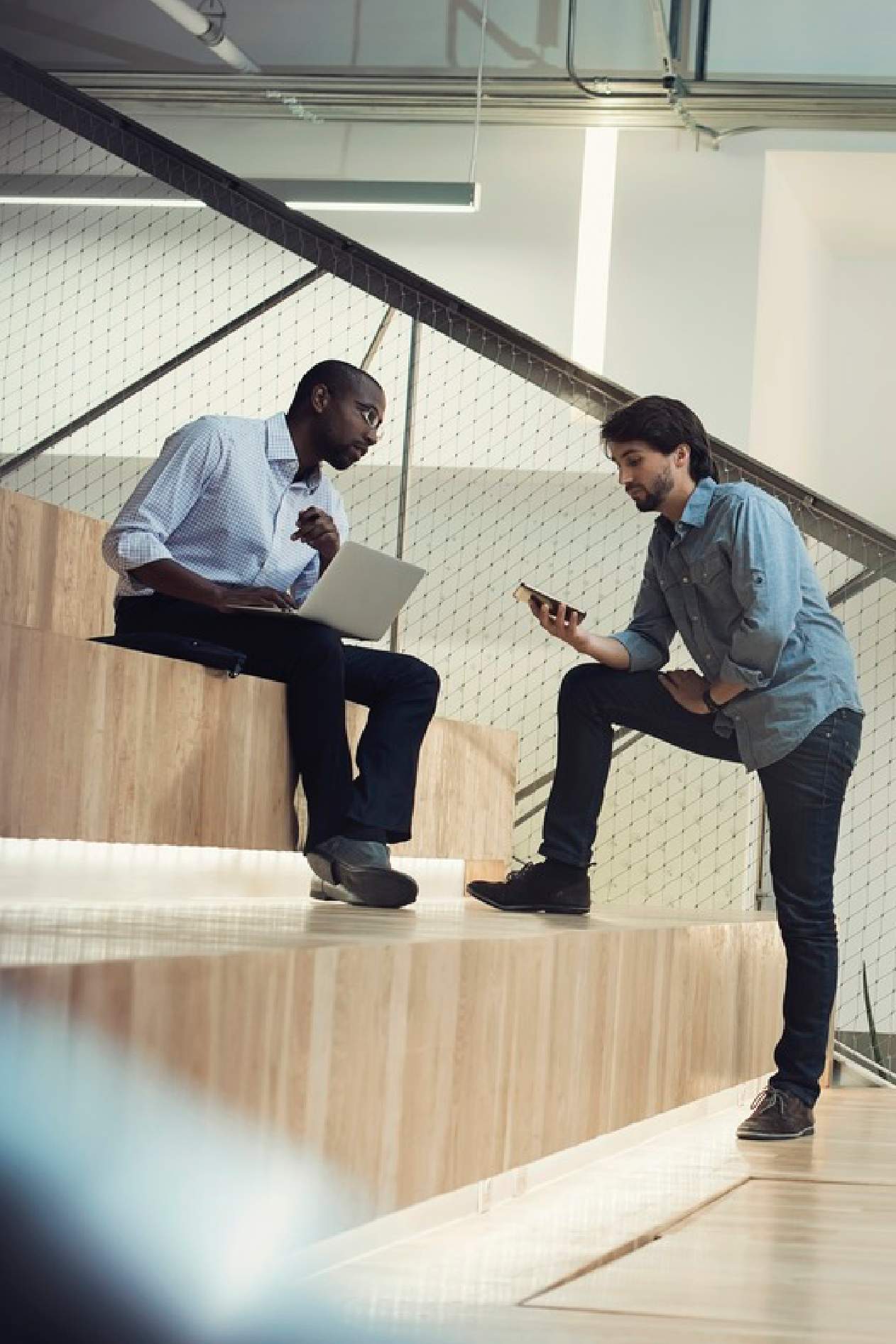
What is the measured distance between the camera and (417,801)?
313 cm

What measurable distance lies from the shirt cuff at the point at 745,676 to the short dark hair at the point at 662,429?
0.33m

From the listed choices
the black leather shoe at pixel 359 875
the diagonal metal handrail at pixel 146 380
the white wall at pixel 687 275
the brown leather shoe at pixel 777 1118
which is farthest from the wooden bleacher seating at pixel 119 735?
the white wall at pixel 687 275

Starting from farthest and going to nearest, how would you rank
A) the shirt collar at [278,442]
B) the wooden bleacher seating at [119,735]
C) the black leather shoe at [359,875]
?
1. the shirt collar at [278,442]
2. the black leather shoe at [359,875]
3. the wooden bleacher seating at [119,735]

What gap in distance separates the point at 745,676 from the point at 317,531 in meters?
0.77

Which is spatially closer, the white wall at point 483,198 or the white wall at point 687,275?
the white wall at point 687,275

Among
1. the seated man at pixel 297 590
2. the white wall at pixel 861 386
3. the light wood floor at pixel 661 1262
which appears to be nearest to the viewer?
the light wood floor at pixel 661 1262

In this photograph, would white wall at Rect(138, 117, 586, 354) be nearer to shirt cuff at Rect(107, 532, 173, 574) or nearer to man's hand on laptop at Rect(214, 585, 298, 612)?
man's hand on laptop at Rect(214, 585, 298, 612)

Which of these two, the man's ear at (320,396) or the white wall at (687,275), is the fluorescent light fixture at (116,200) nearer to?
the man's ear at (320,396)

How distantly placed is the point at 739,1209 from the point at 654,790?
14.6ft

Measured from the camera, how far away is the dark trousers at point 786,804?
2.69 metres

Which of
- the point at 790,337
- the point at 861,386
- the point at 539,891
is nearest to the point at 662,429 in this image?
the point at 539,891

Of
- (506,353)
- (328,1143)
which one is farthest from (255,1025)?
(506,353)

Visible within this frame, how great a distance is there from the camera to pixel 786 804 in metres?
2.69

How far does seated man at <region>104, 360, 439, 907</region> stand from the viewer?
2.58 metres
